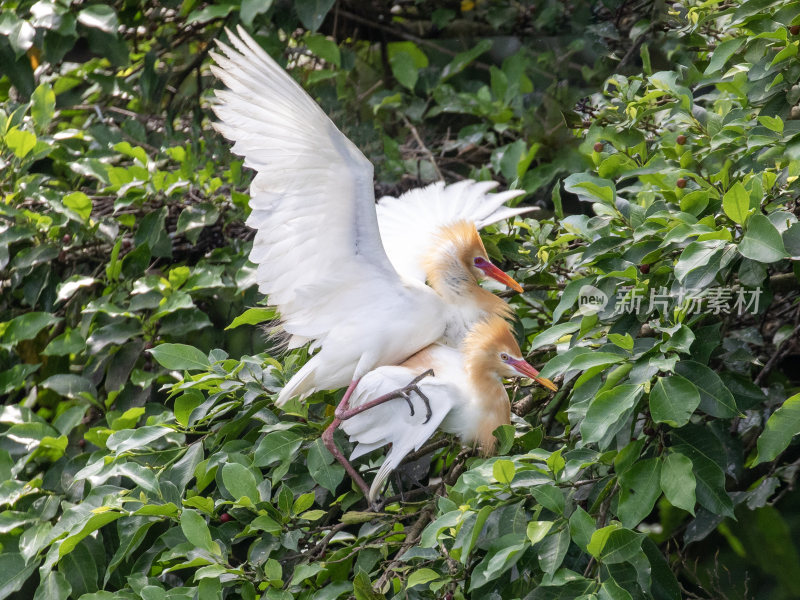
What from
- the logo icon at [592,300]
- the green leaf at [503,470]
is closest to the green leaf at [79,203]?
the logo icon at [592,300]

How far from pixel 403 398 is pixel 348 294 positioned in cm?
29

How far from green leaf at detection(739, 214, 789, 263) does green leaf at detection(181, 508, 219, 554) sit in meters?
1.03

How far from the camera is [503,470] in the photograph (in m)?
1.47

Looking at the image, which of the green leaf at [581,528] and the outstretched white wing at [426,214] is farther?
the outstretched white wing at [426,214]

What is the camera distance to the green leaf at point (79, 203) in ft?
8.23

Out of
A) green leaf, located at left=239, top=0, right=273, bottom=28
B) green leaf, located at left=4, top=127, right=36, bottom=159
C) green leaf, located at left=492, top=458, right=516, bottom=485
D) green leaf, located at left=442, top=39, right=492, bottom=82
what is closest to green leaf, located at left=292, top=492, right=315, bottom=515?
green leaf, located at left=492, top=458, right=516, bottom=485

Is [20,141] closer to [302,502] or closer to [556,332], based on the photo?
[302,502]

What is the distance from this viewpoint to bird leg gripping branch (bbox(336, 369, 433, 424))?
1.91 metres

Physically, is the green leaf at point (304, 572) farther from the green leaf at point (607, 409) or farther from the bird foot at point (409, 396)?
the green leaf at point (607, 409)

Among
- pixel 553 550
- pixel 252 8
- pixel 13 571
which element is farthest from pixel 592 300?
pixel 252 8

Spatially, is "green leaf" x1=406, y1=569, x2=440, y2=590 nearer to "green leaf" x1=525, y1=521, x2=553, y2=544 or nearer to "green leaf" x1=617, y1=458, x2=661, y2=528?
"green leaf" x1=525, y1=521, x2=553, y2=544

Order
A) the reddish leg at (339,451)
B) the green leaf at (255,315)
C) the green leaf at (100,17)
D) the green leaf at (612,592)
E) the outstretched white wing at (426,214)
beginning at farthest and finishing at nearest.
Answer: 1. the green leaf at (100,17)
2. the outstretched white wing at (426,214)
3. the green leaf at (255,315)
4. the reddish leg at (339,451)
5. the green leaf at (612,592)

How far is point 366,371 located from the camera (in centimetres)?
206

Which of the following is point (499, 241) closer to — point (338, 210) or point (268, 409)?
point (338, 210)
